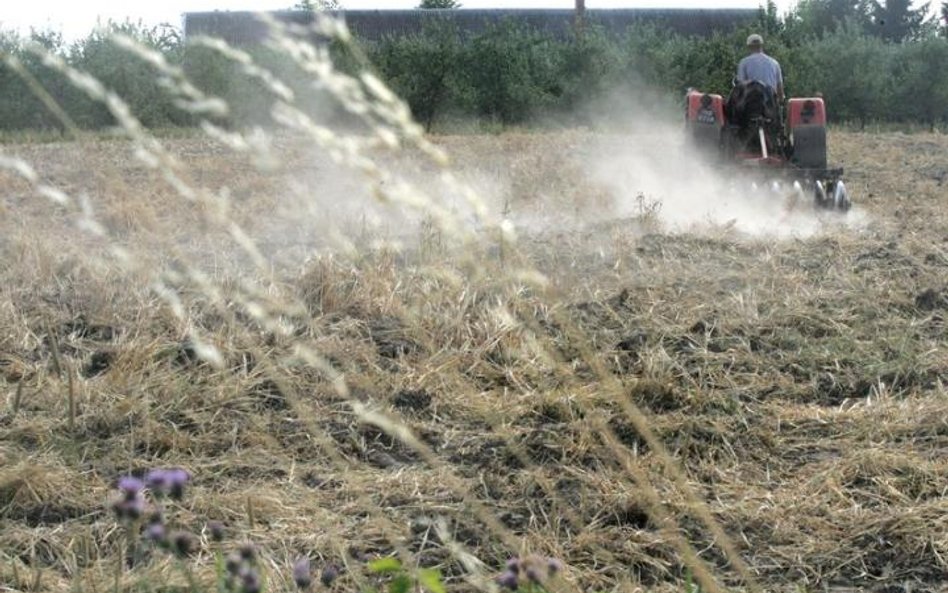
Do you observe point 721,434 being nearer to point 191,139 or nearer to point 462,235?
point 462,235

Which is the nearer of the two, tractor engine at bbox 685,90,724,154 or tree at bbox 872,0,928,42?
tractor engine at bbox 685,90,724,154

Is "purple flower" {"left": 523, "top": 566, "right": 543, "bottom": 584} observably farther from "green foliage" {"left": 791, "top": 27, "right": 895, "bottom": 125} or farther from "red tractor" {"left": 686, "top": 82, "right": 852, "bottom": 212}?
"green foliage" {"left": 791, "top": 27, "right": 895, "bottom": 125}

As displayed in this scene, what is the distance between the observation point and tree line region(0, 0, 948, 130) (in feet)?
68.0

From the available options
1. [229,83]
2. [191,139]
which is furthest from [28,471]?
[229,83]

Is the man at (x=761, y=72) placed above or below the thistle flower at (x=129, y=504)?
above

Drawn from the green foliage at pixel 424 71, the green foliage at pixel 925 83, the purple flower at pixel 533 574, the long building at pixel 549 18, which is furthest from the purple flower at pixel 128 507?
the long building at pixel 549 18

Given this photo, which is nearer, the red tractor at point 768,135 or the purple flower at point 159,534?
the purple flower at point 159,534

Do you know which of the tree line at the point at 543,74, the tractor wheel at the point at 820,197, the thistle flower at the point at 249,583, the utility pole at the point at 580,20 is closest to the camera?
the thistle flower at the point at 249,583

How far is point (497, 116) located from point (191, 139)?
998cm

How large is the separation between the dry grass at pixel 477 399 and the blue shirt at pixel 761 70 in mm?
3378

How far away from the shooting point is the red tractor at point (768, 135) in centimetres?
967

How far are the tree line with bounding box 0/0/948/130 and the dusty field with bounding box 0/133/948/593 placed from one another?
14262 millimetres

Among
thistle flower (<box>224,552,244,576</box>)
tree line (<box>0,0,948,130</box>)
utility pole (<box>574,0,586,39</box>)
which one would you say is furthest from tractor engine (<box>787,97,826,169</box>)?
utility pole (<box>574,0,586,39</box>)

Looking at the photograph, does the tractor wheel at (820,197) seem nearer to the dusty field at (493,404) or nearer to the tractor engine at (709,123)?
the tractor engine at (709,123)
